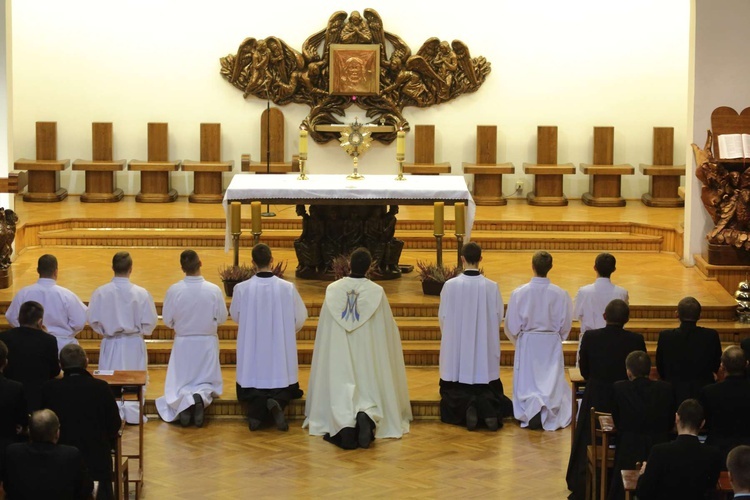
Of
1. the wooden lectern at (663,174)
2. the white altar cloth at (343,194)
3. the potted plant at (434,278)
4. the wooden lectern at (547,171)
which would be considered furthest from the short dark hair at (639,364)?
the wooden lectern at (663,174)

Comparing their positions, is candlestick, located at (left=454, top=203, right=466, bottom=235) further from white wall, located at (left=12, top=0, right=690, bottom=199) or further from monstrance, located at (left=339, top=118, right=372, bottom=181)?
white wall, located at (left=12, top=0, right=690, bottom=199)

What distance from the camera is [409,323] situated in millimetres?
11586

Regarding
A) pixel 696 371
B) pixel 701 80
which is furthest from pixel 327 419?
pixel 701 80

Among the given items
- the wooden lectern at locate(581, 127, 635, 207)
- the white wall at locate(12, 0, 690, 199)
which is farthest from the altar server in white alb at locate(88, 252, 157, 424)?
the wooden lectern at locate(581, 127, 635, 207)

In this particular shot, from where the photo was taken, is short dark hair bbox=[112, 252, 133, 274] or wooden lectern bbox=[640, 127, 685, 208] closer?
short dark hair bbox=[112, 252, 133, 274]

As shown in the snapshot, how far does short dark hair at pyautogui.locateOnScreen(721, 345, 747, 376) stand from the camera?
7.12 metres

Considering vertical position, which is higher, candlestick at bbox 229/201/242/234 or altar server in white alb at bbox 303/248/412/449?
candlestick at bbox 229/201/242/234

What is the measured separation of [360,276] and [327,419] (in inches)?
42.4

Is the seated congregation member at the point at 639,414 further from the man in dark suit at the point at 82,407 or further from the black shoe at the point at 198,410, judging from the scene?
the black shoe at the point at 198,410

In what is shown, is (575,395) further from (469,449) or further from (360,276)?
(360,276)

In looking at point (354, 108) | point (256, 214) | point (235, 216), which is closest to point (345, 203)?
point (256, 214)

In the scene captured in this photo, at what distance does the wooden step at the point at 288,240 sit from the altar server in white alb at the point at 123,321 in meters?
4.96

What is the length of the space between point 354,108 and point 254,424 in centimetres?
835

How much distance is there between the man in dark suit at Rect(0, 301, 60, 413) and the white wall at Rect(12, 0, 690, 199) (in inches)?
379
